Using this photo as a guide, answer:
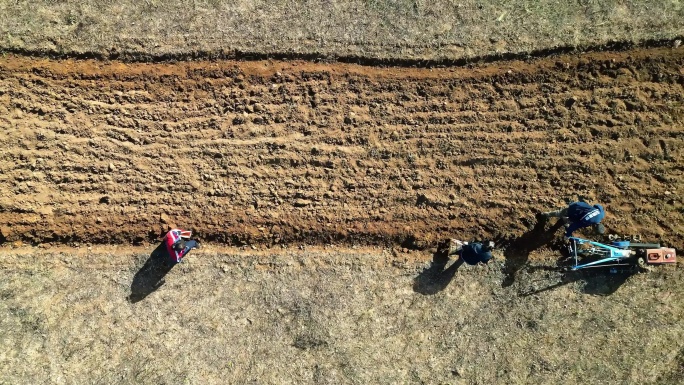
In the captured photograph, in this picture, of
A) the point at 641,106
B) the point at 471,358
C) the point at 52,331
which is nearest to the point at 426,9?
the point at 641,106

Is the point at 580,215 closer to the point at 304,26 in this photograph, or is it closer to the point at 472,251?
the point at 472,251

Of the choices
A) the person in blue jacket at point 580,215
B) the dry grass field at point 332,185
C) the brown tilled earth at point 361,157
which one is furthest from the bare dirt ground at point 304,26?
the person in blue jacket at point 580,215

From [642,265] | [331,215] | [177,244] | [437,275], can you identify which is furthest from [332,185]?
[642,265]

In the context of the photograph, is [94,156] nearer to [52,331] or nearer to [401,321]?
[52,331]

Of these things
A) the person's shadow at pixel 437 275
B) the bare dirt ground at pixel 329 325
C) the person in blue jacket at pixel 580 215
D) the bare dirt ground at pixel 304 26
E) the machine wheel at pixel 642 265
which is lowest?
the bare dirt ground at pixel 329 325

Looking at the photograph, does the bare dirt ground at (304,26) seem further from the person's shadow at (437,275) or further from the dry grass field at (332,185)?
the person's shadow at (437,275)
